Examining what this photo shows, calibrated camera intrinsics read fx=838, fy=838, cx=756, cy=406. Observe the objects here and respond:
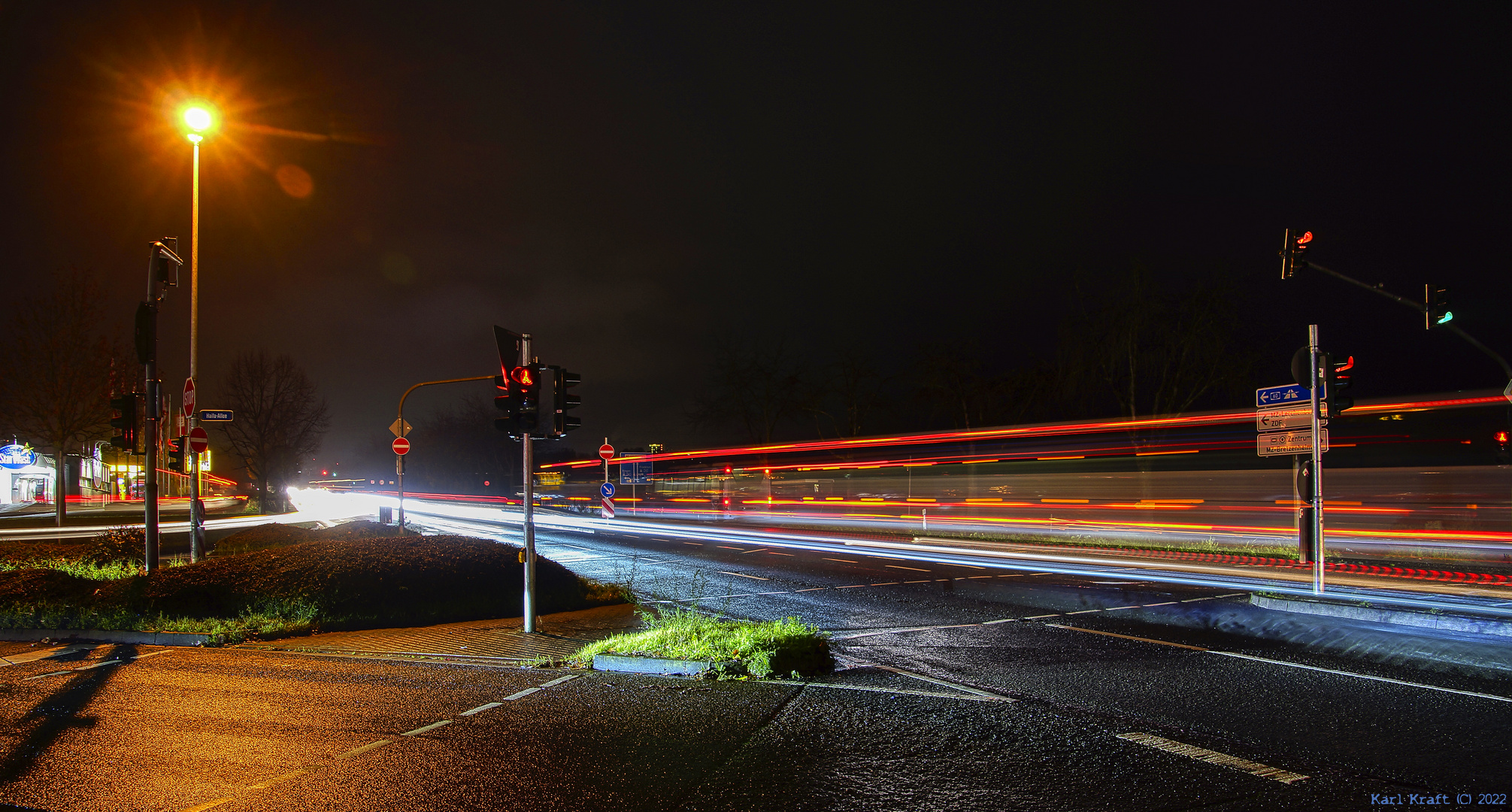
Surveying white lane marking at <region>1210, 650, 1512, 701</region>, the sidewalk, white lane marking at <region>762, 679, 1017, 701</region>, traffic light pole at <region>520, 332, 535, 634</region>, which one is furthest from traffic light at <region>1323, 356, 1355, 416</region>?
traffic light pole at <region>520, 332, 535, 634</region>

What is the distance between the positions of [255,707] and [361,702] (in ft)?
2.83

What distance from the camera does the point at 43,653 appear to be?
392 inches

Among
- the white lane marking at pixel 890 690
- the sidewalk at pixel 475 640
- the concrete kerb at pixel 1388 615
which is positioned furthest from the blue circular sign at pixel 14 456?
the concrete kerb at pixel 1388 615

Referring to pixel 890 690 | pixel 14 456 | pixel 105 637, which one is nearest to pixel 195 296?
pixel 105 637

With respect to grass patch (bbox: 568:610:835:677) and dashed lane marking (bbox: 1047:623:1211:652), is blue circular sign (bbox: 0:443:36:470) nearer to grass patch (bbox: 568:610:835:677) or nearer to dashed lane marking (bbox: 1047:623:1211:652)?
Result: grass patch (bbox: 568:610:835:677)

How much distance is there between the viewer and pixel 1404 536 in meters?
20.7

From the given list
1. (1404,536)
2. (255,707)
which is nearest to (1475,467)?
(1404,536)

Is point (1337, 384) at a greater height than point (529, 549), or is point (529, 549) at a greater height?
point (1337, 384)

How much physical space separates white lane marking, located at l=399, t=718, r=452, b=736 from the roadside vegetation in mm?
5573

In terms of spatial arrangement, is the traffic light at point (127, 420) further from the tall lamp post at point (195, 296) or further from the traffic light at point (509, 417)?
the traffic light at point (509, 417)

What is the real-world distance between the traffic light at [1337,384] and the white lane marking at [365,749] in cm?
1453

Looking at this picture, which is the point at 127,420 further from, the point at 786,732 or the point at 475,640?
the point at 786,732

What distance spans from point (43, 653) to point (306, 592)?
2.84 meters

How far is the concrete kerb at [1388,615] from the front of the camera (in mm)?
10086
